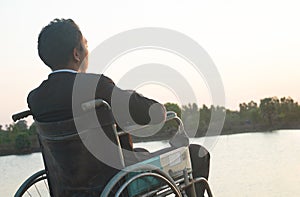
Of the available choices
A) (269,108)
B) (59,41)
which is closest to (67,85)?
(59,41)

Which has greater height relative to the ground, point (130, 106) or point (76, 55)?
point (76, 55)

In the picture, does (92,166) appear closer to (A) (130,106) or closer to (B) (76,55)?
(A) (130,106)

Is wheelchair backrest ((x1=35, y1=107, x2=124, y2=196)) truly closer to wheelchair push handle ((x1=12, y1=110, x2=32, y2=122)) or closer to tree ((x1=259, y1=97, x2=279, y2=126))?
wheelchair push handle ((x1=12, y1=110, x2=32, y2=122))

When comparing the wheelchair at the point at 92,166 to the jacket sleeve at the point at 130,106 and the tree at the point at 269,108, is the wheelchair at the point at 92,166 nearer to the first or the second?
the jacket sleeve at the point at 130,106

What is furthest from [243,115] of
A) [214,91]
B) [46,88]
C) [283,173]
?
[46,88]

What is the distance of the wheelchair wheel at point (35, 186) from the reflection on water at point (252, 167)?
2159 mm

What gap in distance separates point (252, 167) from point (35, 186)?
5.95m

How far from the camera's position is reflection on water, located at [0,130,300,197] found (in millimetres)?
6930

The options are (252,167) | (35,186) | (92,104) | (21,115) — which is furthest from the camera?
(252,167)

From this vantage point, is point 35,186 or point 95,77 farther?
point 35,186

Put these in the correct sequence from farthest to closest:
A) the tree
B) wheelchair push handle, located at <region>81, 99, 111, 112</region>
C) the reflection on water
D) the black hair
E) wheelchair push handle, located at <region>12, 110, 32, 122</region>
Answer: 1. the tree
2. the reflection on water
3. wheelchair push handle, located at <region>12, 110, 32, 122</region>
4. the black hair
5. wheelchair push handle, located at <region>81, 99, 111, 112</region>

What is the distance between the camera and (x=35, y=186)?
3.37m

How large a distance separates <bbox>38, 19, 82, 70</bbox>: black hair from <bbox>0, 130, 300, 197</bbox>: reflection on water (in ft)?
9.83

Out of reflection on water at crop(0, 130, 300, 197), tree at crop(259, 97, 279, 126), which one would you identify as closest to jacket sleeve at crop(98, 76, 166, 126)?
reflection on water at crop(0, 130, 300, 197)
